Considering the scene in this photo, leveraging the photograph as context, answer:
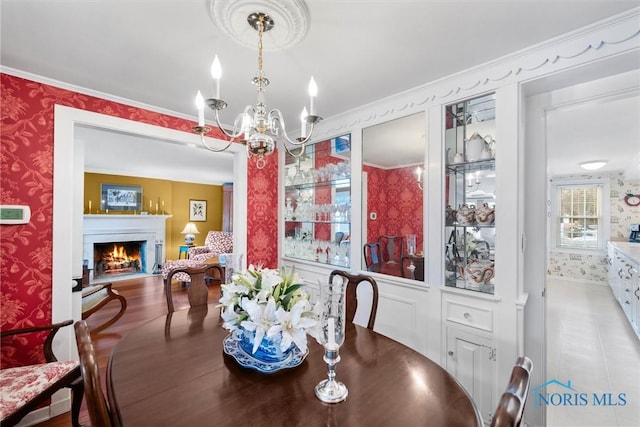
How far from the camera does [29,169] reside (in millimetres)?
1913

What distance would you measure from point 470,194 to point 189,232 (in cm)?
683

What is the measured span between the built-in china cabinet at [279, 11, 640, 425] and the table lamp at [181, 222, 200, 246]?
6.19 meters

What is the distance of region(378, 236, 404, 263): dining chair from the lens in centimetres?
240

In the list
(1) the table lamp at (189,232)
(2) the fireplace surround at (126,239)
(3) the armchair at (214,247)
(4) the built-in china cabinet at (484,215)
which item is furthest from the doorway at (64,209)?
(1) the table lamp at (189,232)

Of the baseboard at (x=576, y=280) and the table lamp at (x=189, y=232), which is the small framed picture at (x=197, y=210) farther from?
the baseboard at (x=576, y=280)

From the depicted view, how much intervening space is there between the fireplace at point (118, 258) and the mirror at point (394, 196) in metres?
6.18

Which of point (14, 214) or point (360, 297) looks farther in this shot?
point (360, 297)

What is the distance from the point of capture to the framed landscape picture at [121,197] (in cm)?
614

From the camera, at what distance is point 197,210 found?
25.4ft

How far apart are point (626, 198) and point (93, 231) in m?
10.8

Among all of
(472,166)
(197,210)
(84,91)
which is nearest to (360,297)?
(472,166)

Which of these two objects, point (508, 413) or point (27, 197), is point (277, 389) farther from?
point (27, 197)

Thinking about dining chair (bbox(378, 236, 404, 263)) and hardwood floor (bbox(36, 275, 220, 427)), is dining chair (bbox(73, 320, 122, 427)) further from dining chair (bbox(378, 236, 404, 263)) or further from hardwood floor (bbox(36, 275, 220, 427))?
dining chair (bbox(378, 236, 404, 263))

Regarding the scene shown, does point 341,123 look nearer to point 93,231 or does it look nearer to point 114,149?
point 114,149
